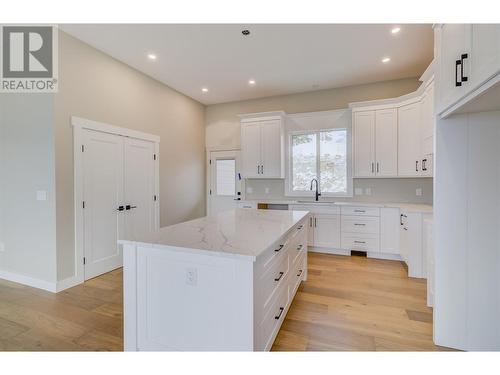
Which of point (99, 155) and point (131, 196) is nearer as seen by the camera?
point (99, 155)

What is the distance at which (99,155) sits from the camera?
11.0 feet

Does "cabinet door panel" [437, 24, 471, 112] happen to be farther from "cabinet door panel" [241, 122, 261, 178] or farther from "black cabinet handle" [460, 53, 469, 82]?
"cabinet door panel" [241, 122, 261, 178]

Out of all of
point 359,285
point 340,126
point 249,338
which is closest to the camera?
point 249,338

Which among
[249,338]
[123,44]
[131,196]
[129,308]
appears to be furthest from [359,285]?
[123,44]

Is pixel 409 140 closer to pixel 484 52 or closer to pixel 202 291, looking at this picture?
pixel 484 52

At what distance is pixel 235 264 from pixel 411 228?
293 centimetres

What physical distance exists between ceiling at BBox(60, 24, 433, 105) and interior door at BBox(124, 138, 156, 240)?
1268 millimetres

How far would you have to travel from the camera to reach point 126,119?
3.78m

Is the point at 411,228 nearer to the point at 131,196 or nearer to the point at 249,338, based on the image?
the point at 249,338

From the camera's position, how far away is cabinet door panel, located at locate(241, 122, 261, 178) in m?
5.07

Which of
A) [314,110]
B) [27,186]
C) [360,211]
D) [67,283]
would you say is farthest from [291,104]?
[67,283]

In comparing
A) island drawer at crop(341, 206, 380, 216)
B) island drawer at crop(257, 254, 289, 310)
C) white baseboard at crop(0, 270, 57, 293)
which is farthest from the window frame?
white baseboard at crop(0, 270, 57, 293)

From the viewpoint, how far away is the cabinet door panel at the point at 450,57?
1.46 m
